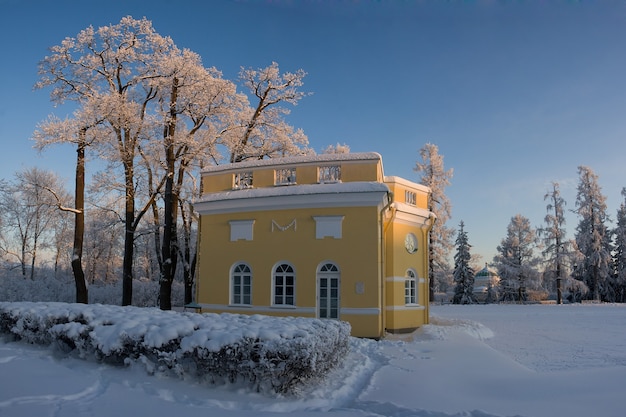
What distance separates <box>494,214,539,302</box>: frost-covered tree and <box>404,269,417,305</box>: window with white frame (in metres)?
28.4

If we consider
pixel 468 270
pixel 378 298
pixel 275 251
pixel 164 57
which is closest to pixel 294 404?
pixel 378 298

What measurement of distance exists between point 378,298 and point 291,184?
4460 millimetres

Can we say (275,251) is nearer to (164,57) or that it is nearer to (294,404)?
(294,404)

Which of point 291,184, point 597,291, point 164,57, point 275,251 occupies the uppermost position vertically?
point 164,57

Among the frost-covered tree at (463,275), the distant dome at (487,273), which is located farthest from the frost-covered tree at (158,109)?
the distant dome at (487,273)

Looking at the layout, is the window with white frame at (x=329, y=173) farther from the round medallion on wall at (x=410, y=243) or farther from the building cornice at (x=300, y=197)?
the round medallion on wall at (x=410, y=243)

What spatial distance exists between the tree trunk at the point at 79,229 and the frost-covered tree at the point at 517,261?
3525 centimetres

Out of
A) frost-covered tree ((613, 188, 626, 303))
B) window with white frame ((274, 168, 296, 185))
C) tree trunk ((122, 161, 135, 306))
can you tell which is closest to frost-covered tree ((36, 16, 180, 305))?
tree trunk ((122, 161, 135, 306))

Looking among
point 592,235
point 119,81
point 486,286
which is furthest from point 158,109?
point 486,286

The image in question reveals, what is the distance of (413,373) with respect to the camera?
8.77 meters

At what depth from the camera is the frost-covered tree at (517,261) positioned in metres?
40.9

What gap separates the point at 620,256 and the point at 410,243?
36571 mm

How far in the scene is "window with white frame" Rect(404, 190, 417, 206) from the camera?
16361mm

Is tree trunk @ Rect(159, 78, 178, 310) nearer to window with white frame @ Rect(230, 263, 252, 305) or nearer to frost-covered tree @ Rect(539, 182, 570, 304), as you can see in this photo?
window with white frame @ Rect(230, 263, 252, 305)
